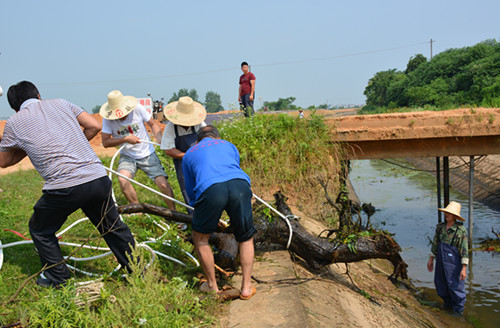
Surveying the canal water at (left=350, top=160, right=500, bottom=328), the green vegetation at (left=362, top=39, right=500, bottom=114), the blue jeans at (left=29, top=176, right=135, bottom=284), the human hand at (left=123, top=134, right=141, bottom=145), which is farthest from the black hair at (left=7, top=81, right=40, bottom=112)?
the green vegetation at (left=362, top=39, right=500, bottom=114)

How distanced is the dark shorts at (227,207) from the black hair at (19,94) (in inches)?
73.5

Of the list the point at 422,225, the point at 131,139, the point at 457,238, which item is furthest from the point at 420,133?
the point at 131,139

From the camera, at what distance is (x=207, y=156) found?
13.2 feet

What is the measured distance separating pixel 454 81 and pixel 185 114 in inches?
1016

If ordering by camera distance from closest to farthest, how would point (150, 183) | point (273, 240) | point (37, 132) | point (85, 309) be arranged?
point (85, 309) → point (37, 132) → point (273, 240) → point (150, 183)

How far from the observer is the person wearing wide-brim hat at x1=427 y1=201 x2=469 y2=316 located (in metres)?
6.27

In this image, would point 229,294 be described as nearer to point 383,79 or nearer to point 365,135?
point 365,135

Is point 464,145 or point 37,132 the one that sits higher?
point 37,132

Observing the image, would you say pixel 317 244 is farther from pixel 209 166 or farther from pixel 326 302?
pixel 209 166

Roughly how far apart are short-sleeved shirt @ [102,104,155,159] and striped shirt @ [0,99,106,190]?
6.53 feet

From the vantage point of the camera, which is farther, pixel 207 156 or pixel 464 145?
pixel 464 145

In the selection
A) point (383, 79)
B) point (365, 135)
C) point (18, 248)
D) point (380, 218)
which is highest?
point (383, 79)

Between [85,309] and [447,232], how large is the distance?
5263mm

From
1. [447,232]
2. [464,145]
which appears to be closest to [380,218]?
[464,145]
